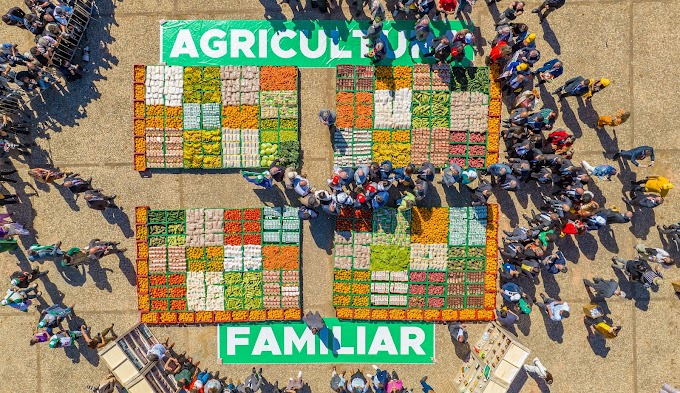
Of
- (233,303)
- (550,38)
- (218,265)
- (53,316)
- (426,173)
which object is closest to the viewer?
(426,173)

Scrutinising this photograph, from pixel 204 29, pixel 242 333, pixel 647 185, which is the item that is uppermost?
pixel 204 29

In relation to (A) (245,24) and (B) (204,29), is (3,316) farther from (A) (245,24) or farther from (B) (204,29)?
(A) (245,24)

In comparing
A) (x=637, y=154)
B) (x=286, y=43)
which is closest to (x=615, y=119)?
(x=637, y=154)

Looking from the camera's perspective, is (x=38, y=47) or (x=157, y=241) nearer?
(x=38, y=47)

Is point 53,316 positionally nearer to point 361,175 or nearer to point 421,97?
point 361,175

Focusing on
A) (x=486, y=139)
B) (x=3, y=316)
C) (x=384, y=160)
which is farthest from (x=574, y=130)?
(x=3, y=316)

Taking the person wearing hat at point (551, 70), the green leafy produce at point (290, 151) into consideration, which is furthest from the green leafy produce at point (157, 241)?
the person wearing hat at point (551, 70)
